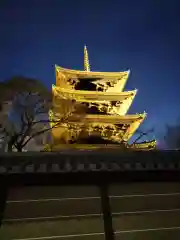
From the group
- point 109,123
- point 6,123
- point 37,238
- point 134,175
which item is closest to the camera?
point 37,238

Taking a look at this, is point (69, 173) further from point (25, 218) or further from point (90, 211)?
point (25, 218)

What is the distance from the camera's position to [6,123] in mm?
17219

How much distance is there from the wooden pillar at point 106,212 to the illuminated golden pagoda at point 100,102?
1544 centimetres

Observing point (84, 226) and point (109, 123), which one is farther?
point (109, 123)

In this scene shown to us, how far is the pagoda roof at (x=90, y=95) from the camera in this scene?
2119cm

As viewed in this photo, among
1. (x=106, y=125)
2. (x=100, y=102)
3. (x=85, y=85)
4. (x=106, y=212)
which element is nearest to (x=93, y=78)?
(x=85, y=85)

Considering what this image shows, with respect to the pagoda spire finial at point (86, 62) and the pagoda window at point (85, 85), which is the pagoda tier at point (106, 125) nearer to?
the pagoda window at point (85, 85)

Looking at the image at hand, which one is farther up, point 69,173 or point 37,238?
point 69,173

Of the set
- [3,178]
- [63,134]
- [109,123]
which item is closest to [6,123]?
[63,134]

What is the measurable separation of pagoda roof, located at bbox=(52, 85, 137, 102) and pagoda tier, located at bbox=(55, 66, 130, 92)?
166cm

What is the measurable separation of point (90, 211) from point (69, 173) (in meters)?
0.80

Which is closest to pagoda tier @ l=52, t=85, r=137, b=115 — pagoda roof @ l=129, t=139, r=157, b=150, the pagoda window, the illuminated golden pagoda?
the illuminated golden pagoda

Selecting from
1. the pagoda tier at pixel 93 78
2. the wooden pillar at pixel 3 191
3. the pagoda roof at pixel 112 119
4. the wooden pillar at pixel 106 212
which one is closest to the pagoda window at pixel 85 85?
the pagoda tier at pixel 93 78

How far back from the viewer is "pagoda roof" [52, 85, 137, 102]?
69.5 ft
